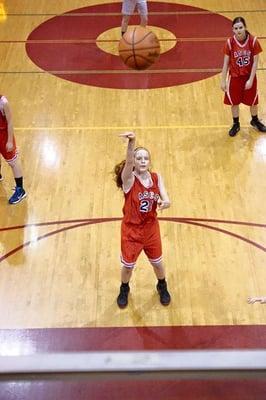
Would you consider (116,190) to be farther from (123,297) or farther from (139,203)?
(139,203)

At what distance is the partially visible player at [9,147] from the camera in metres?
4.95

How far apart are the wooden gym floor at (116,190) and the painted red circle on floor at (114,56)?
3cm

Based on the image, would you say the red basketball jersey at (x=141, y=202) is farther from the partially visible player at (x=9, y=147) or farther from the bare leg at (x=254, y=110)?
the bare leg at (x=254, y=110)

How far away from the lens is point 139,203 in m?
3.85

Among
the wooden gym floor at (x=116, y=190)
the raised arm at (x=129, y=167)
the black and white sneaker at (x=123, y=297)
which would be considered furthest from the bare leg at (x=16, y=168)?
the raised arm at (x=129, y=167)

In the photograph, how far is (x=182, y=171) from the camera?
5734mm

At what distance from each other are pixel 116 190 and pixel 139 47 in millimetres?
1292

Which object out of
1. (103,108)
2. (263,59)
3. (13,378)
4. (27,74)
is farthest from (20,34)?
(13,378)

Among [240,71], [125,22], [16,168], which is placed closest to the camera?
[16,168]

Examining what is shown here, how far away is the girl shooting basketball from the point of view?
382cm

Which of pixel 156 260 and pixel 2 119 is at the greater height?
pixel 2 119

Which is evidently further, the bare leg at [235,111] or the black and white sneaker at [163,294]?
the bare leg at [235,111]

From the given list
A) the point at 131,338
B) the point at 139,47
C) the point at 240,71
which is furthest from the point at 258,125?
the point at 131,338

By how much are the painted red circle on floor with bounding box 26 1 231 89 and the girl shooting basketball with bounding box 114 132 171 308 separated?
11.5 feet
